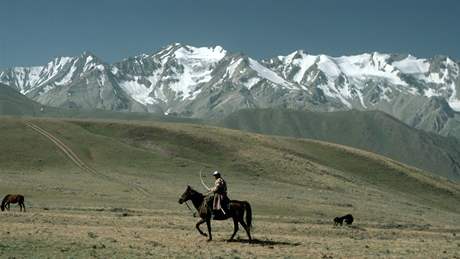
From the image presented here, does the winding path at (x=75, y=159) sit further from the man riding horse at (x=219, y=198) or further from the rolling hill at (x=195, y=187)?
the man riding horse at (x=219, y=198)

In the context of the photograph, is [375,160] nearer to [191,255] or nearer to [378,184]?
[378,184]

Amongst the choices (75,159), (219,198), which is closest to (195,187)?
(75,159)

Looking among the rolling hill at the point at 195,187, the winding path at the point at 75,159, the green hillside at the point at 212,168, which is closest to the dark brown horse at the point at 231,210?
the rolling hill at the point at 195,187

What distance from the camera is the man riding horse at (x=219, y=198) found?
3372cm

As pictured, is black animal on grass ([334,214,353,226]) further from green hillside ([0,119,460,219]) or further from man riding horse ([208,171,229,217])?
man riding horse ([208,171,229,217])

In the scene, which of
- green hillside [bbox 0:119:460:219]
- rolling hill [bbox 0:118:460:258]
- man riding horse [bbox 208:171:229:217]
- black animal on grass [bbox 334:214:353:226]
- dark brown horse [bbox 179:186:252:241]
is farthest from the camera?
green hillside [bbox 0:119:460:219]

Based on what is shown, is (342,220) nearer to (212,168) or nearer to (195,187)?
(195,187)

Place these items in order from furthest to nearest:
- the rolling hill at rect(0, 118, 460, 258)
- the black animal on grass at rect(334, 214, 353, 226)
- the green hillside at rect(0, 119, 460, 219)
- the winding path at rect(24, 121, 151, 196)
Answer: the winding path at rect(24, 121, 151, 196) → the green hillside at rect(0, 119, 460, 219) → the black animal on grass at rect(334, 214, 353, 226) → the rolling hill at rect(0, 118, 460, 258)

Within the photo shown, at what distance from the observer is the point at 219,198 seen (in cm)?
3378

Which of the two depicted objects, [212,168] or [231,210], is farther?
[212,168]

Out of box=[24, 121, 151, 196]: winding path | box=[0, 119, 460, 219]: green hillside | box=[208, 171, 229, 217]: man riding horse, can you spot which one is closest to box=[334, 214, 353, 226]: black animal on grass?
box=[0, 119, 460, 219]: green hillside

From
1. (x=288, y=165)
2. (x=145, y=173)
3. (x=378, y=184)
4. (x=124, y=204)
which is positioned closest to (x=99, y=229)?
→ (x=124, y=204)

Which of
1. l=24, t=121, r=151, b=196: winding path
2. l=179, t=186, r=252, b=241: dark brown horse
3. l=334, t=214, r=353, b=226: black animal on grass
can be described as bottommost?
l=334, t=214, r=353, b=226: black animal on grass

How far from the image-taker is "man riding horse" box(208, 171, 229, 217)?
33719mm
